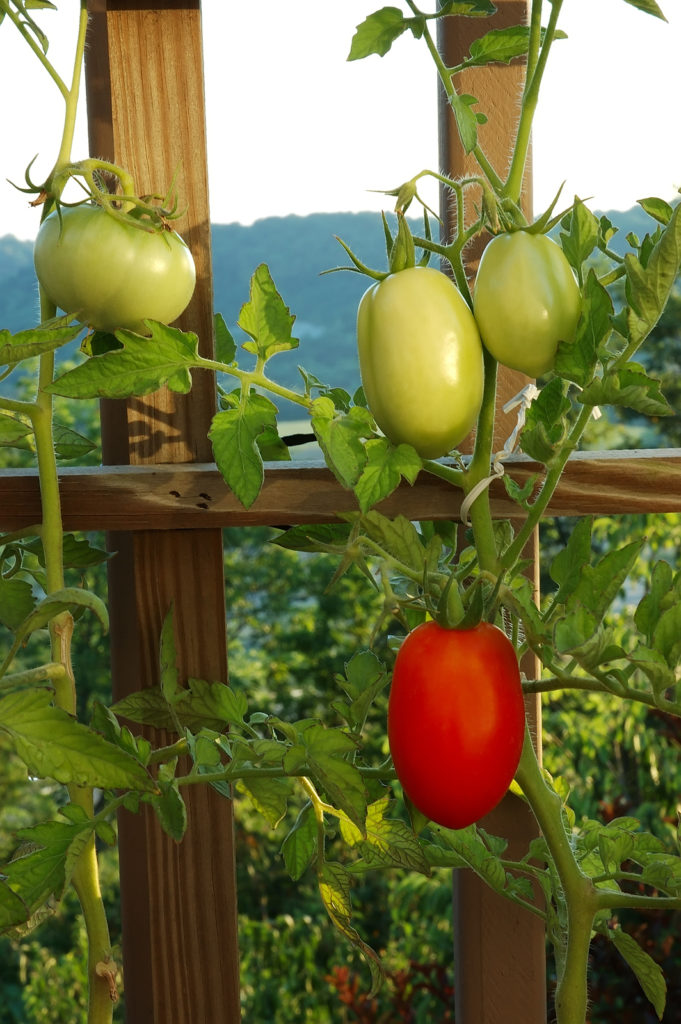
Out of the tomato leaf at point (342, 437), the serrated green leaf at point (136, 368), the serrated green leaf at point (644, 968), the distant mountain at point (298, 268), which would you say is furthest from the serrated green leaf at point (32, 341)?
the distant mountain at point (298, 268)

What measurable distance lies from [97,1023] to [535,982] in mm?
332

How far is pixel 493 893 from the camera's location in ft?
2.38

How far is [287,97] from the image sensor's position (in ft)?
42.0

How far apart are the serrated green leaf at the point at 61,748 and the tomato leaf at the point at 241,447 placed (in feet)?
0.42

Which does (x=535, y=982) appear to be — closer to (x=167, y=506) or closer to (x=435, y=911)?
(x=167, y=506)

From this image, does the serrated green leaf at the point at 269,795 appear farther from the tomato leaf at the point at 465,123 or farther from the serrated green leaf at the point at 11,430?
the tomato leaf at the point at 465,123

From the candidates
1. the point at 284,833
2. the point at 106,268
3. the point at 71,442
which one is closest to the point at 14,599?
the point at 71,442

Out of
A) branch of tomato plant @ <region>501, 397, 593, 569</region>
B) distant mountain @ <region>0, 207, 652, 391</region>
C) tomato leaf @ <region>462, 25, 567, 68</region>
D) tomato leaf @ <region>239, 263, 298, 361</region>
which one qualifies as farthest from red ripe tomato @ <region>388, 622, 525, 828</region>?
distant mountain @ <region>0, 207, 652, 391</region>

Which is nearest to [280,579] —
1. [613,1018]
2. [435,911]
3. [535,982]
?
[435,911]

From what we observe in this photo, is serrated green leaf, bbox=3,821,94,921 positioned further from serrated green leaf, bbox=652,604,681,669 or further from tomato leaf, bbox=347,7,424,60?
tomato leaf, bbox=347,7,424,60

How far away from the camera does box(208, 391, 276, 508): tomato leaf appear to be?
1.58 feet

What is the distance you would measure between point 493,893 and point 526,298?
1.52 feet

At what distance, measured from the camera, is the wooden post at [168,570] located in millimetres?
632

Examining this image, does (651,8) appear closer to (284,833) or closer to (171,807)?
(171,807)
